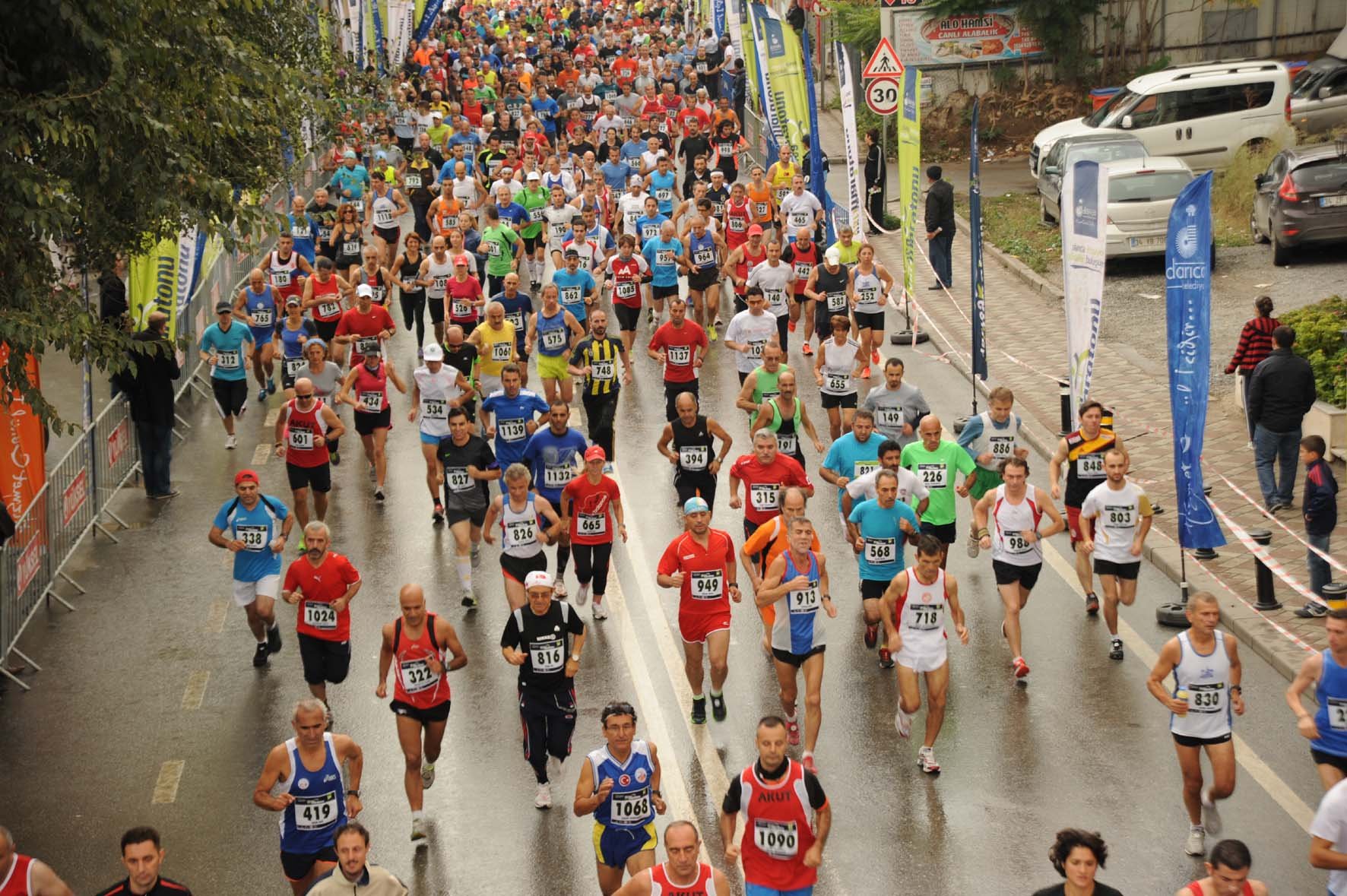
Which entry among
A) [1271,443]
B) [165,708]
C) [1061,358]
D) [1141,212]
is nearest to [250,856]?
[165,708]

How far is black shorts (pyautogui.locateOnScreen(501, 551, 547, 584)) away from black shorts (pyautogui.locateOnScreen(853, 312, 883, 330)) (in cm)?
763

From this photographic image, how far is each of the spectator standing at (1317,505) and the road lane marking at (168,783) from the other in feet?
26.4

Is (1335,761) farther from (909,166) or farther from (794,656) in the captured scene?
(909,166)

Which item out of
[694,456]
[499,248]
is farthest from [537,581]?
[499,248]

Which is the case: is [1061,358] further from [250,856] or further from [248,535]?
[250,856]

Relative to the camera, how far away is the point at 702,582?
11.8 metres

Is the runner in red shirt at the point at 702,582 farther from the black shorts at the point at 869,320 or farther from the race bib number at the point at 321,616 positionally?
the black shorts at the point at 869,320

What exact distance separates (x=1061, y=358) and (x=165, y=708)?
11.9 metres

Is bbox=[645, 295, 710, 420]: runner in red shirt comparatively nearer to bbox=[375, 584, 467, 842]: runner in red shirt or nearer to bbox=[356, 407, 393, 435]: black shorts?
bbox=[356, 407, 393, 435]: black shorts

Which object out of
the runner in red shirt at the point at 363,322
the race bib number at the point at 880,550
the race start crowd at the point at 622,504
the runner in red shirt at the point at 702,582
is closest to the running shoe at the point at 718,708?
the race start crowd at the point at 622,504

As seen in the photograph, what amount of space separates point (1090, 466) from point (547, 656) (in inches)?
204

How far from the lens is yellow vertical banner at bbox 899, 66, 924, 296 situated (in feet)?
72.4

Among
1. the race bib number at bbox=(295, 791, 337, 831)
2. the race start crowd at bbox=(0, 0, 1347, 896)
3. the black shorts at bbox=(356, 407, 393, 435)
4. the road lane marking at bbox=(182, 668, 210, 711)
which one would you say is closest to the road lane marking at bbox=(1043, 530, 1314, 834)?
the race start crowd at bbox=(0, 0, 1347, 896)

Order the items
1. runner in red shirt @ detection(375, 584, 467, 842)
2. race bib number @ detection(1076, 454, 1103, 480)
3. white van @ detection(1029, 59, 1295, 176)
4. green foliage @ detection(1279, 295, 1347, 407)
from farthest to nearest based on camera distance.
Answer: white van @ detection(1029, 59, 1295, 176), green foliage @ detection(1279, 295, 1347, 407), race bib number @ detection(1076, 454, 1103, 480), runner in red shirt @ detection(375, 584, 467, 842)
